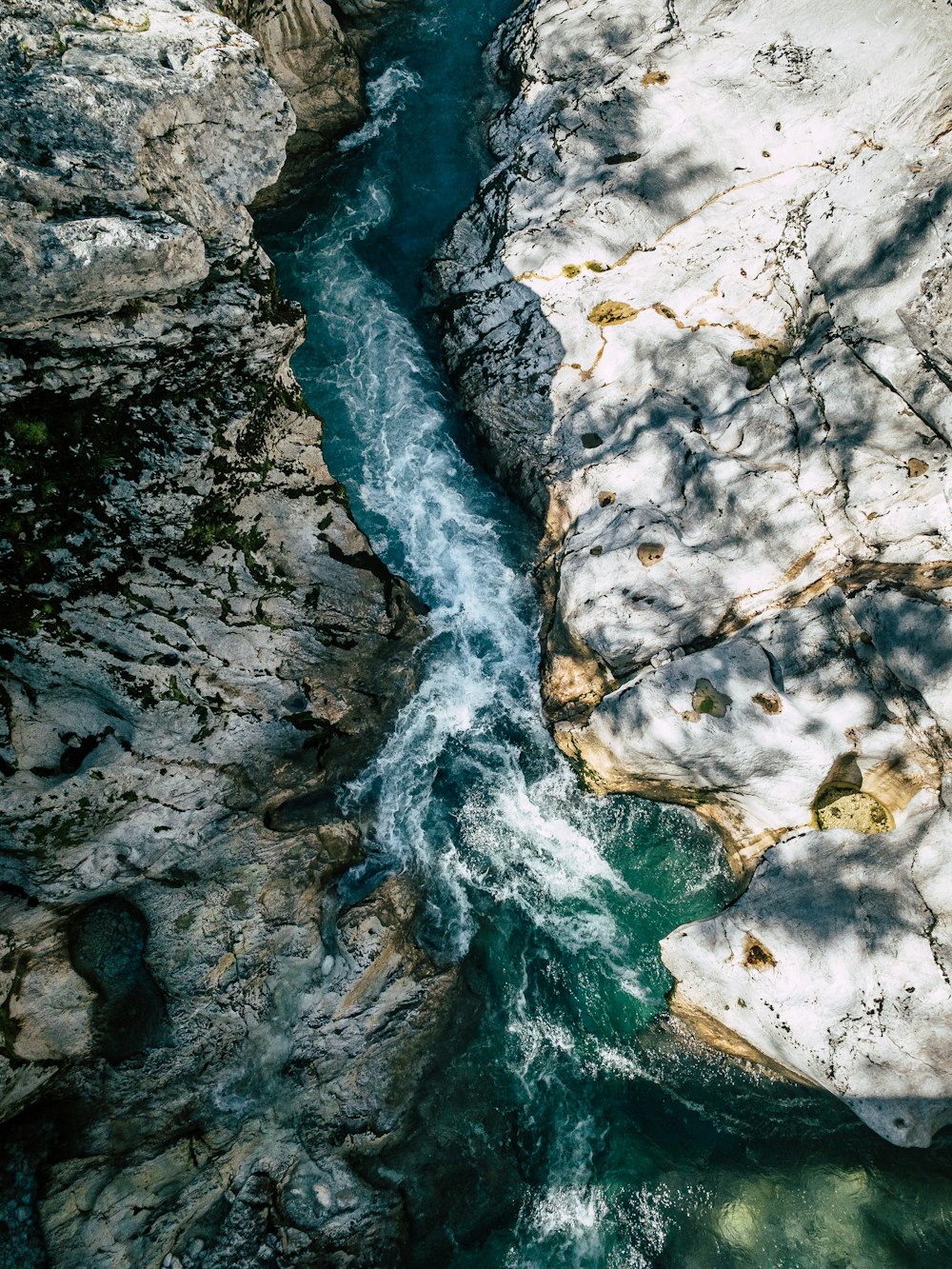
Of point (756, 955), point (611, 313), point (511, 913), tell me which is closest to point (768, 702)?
point (756, 955)

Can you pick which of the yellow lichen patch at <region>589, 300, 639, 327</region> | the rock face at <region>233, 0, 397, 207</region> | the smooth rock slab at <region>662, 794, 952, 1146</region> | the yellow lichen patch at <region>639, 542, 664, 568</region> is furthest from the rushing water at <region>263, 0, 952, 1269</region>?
the yellow lichen patch at <region>589, 300, 639, 327</region>

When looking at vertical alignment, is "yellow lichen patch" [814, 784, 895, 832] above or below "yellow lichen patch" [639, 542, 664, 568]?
below

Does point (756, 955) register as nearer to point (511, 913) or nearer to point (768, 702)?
point (768, 702)

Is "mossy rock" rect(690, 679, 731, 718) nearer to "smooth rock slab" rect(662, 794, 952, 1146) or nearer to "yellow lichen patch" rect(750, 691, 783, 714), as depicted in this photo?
"yellow lichen patch" rect(750, 691, 783, 714)

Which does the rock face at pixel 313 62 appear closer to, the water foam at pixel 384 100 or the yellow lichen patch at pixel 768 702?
the water foam at pixel 384 100

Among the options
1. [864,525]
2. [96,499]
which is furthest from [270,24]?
[864,525]
